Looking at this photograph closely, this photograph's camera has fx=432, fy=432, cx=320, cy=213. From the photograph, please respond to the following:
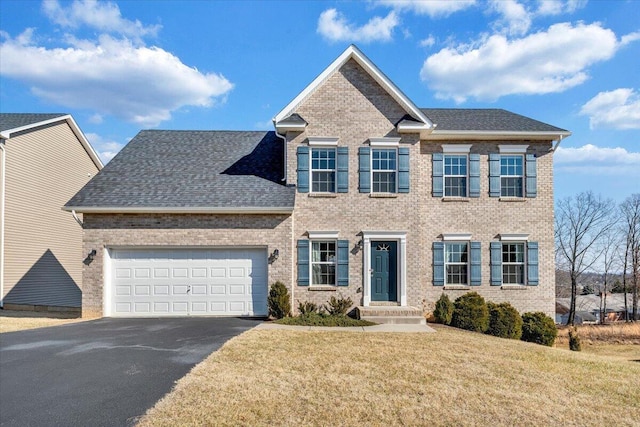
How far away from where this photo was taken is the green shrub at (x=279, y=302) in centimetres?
1405

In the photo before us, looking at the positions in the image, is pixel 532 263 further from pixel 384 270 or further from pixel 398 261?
pixel 384 270

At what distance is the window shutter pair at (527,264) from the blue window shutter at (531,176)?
1904 mm

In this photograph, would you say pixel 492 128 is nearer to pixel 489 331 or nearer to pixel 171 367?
pixel 489 331

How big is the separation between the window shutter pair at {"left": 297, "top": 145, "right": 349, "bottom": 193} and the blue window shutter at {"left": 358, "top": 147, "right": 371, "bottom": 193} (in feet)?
1.50

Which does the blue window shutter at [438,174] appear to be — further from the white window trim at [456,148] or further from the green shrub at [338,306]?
the green shrub at [338,306]

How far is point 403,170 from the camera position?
597 inches

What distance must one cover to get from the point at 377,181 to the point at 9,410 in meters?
11.9

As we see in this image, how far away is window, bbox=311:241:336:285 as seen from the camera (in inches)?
592

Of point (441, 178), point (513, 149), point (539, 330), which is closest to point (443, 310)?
point (539, 330)

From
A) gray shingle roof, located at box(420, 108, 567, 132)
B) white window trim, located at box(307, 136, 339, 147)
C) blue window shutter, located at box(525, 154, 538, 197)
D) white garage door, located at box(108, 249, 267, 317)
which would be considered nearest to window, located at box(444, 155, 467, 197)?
gray shingle roof, located at box(420, 108, 567, 132)

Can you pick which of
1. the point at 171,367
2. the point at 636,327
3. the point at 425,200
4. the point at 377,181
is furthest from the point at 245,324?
the point at 636,327

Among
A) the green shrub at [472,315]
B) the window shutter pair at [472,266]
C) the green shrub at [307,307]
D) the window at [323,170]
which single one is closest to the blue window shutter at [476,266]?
the window shutter pair at [472,266]

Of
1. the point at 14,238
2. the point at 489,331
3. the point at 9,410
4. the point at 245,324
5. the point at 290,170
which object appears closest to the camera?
the point at 9,410

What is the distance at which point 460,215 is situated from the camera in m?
16.0
